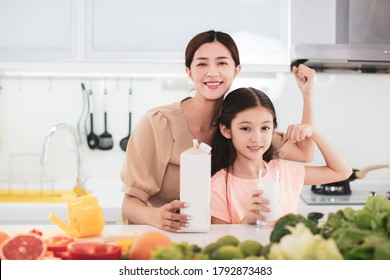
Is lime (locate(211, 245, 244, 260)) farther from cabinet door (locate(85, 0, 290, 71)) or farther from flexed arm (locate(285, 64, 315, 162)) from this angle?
cabinet door (locate(85, 0, 290, 71))

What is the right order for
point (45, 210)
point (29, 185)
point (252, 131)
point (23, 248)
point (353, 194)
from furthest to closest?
point (29, 185), point (353, 194), point (45, 210), point (252, 131), point (23, 248)

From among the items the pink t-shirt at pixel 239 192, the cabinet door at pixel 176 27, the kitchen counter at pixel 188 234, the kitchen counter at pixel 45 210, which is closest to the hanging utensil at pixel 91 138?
the cabinet door at pixel 176 27

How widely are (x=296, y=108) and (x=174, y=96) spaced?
667 millimetres

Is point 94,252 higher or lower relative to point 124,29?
lower

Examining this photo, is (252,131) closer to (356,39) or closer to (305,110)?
(305,110)

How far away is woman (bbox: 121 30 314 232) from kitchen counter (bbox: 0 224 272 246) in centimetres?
23

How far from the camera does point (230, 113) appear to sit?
1.55 metres

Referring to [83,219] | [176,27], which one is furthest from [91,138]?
[83,219]

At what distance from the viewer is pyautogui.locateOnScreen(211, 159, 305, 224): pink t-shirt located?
157cm

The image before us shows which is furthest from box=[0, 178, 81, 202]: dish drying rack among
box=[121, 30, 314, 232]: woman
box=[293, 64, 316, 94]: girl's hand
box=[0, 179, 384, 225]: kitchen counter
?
box=[293, 64, 316, 94]: girl's hand

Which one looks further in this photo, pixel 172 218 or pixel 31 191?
pixel 31 191

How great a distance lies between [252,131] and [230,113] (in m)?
0.09

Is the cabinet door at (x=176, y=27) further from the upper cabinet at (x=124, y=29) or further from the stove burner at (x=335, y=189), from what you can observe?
the stove burner at (x=335, y=189)

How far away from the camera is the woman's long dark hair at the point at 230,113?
156cm
